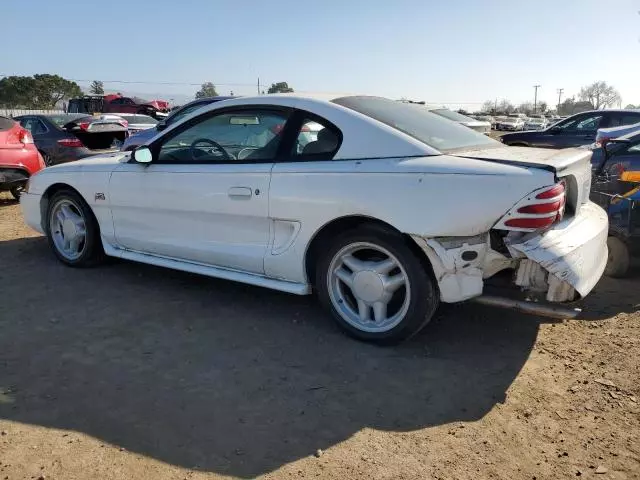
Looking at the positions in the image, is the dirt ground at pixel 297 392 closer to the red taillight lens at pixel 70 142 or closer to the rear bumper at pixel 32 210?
the rear bumper at pixel 32 210

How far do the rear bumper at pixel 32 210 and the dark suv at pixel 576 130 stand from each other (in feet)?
31.2

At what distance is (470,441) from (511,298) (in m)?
1.06

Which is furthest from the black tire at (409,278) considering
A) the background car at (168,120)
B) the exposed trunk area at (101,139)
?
the exposed trunk area at (101,139)

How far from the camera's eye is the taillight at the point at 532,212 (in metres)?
2.97

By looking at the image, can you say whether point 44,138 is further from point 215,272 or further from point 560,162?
point 560,162

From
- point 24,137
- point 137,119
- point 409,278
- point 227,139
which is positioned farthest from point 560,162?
point 137,119

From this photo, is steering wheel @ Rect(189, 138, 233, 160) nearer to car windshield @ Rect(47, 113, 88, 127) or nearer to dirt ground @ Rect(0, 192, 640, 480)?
dirt ground @ Rect(0, 192, 640, 480)

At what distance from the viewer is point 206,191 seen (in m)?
4.01

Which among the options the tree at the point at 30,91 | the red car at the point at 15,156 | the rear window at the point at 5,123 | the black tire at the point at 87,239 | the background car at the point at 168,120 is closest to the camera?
the black tire at the point at 87,239

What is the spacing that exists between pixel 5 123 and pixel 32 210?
3.47 meters

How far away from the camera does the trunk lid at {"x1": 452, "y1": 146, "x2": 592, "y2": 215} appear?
3.11m

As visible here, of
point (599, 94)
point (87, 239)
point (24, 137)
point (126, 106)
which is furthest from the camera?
point (599, 94)

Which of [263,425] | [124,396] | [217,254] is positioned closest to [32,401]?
[124,396]

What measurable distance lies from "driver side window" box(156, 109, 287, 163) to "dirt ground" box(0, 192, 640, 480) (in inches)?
44.1
